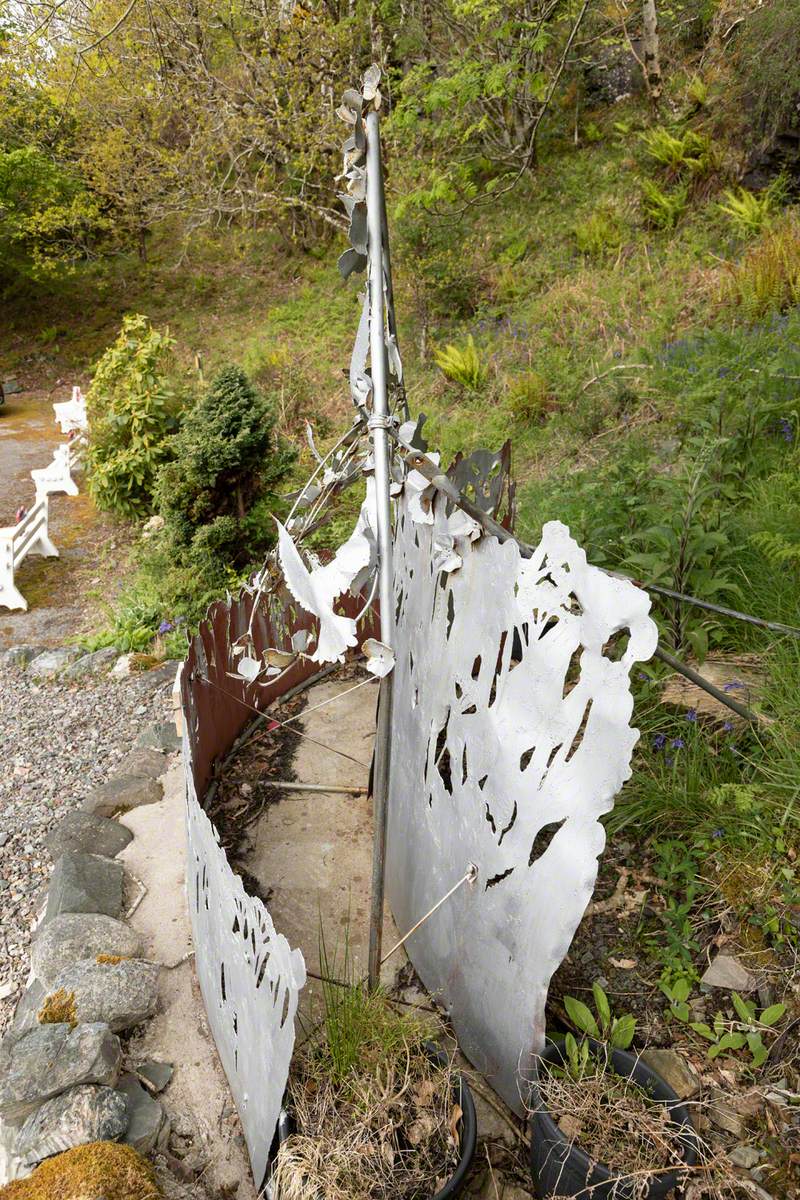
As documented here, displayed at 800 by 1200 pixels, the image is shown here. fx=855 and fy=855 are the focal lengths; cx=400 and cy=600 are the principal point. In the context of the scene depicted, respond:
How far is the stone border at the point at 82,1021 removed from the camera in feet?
6.75

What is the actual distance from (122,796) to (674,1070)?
2442 mm

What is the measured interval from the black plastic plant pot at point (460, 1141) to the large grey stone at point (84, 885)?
1.22 m

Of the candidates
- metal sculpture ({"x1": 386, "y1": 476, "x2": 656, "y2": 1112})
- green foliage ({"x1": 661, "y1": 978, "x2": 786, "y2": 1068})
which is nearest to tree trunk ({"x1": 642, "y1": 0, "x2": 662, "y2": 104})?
metal sculpture ({"x1": 386, "y1": 476, "x2": 656, "y2": 1112})

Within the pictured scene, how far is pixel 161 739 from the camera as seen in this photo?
163 inches

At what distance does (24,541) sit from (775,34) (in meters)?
7.51

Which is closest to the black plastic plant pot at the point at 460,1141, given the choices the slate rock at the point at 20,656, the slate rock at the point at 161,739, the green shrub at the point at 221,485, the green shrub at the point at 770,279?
the slate rock at the point at 161,739

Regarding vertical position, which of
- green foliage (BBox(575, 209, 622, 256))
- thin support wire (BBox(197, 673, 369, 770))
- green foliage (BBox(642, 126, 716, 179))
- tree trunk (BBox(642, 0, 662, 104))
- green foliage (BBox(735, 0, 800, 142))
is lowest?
→ thin support wire (BBox(197, 673, 369, 770))

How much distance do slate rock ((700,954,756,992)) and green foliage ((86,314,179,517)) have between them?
246 inches

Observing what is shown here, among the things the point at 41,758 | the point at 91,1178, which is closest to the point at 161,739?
the point at 41,758

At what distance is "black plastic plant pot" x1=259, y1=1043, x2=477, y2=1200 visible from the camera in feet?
6.00

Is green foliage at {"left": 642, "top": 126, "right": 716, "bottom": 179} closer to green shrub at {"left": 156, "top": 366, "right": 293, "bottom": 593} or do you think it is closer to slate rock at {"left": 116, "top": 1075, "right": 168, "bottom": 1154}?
green shrub at {"left": 156, "top": 366, "right": 293, "bottom": 593}

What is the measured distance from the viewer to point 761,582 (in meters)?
3.32

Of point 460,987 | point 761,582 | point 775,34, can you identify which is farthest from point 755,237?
point 460,987

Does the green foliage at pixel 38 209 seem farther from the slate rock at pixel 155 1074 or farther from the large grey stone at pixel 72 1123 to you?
the large grey stone at pixel 72 1123
